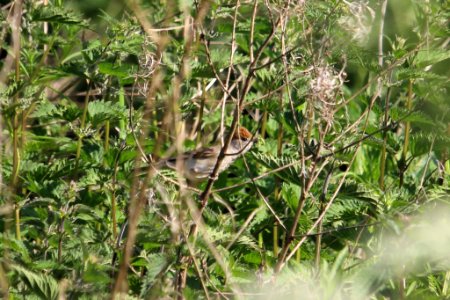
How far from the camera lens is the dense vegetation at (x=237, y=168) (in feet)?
8.50

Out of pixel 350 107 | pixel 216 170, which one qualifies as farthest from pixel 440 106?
pixel 350 107

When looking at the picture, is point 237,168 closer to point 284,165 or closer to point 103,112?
point 103,112

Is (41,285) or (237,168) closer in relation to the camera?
(41,285)

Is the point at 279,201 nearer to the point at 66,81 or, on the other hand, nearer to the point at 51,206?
the point at 51,206

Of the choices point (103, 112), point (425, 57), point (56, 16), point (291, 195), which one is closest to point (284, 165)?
point (291, 195)

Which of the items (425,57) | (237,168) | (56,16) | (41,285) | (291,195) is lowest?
(237,168)

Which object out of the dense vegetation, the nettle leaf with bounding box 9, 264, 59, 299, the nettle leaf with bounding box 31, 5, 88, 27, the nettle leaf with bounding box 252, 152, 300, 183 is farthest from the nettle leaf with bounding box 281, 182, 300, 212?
the nettle leaf with bounding box 9, 264, 59, 299

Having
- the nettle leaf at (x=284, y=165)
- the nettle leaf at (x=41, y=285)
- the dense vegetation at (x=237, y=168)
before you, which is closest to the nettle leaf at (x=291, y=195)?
the dense vegetation at (x=237, y=168)

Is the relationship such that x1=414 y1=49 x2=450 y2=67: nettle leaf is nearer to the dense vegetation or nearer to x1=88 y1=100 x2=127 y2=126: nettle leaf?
the dense vegetation

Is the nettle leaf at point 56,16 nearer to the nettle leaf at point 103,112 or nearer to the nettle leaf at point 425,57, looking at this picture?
the nettle leaf at point 103,112

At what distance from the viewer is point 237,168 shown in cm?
471

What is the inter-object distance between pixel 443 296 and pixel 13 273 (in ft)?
4.89

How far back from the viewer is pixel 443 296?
3217 mm

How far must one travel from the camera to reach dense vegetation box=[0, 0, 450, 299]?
8.50ft
